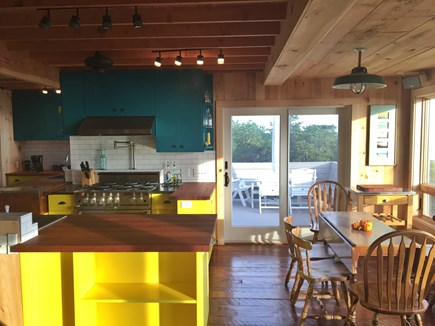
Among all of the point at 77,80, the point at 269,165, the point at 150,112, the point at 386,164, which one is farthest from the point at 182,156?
the point at 386,164

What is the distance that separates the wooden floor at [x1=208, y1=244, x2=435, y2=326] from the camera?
3.18 metres

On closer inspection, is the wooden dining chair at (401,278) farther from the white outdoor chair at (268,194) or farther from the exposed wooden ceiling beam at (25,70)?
the exposed wooden ceiling beam at (25,70)

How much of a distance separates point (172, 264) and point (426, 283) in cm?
169

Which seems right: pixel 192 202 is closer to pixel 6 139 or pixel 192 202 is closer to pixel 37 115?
pixel 37 115

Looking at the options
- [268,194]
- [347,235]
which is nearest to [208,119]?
[268,194]

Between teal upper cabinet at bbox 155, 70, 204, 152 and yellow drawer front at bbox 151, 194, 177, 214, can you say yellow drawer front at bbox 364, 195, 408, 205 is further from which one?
yellow drawer front at bbox 151, 194, 177, 214

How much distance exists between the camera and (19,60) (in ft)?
13.1

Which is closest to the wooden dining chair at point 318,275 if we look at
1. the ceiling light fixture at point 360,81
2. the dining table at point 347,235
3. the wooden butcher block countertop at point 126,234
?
the dining table at point 347,235

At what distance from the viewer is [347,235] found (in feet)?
9.91

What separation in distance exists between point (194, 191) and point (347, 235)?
1.93m

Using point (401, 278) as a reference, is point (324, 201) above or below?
above

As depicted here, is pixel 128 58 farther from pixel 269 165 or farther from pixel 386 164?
Result: pixel 386 164

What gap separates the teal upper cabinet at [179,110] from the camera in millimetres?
4781

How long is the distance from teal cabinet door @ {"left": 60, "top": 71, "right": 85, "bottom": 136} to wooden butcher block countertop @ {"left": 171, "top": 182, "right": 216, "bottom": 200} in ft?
5.29
